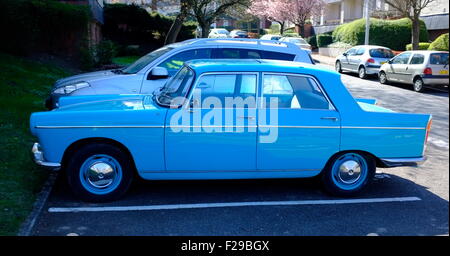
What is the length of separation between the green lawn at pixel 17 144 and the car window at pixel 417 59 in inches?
532

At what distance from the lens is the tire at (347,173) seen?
541 cm

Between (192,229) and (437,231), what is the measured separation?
8.41ft

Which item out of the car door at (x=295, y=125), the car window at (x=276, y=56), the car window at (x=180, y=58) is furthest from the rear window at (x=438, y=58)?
the car door at (x=295, y=125)

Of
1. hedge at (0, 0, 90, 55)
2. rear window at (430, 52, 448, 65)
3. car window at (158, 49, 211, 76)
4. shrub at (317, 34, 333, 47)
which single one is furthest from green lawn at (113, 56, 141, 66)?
shrub at (317, 34, 333, 47)

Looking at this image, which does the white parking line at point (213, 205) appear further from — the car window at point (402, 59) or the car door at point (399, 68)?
the car window at point (402, 59)

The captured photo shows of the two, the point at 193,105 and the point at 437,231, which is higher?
the point at 193,105

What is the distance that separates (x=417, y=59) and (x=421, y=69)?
2.48 ft

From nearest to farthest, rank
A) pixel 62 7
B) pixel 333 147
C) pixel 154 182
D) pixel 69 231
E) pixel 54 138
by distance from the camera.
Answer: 1. pixel 69 231
2. pixel 54 138
3. pixel 333 147
4. pixel 154 182
5. pixel 62 7

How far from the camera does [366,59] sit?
21.0 m

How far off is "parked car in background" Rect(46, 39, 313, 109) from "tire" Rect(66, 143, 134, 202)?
2.51 metres

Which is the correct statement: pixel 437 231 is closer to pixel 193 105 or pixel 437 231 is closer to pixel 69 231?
pixel 193 105

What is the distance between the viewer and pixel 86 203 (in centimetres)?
506

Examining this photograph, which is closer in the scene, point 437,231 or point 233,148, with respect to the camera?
point 437,231

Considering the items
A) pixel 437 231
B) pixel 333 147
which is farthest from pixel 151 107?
pixel 437 231
